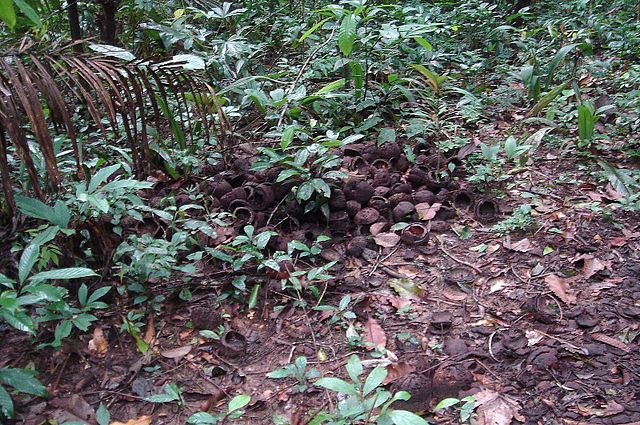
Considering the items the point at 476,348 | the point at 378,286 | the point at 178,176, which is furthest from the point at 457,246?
the point at 178,176

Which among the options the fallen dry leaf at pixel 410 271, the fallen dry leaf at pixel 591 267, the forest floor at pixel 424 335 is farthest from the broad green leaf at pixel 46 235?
the fallen dry leaf at pixel 591 267

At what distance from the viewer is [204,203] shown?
2914mm

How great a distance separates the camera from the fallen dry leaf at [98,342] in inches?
88.2

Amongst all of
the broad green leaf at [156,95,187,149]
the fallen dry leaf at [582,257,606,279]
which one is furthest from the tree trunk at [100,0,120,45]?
the fallen dry leaf at [582,257,606,279]

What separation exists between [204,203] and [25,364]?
1.10 metres

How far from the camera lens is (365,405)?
1692 mm

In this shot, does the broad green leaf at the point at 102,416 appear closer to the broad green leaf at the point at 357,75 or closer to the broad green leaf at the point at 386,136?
the broad green leaf at the point at 386,136

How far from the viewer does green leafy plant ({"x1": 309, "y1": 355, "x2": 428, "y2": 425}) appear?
63.4 inches

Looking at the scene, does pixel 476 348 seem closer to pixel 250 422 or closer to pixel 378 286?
pixel 378 286

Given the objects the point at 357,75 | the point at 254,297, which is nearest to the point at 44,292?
the point at 254,297

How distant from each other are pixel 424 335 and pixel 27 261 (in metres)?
1.46

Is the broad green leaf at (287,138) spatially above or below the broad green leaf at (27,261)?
below

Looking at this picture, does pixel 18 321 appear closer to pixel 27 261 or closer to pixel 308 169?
pixel 27 261

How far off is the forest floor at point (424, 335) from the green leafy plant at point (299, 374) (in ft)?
0.06
